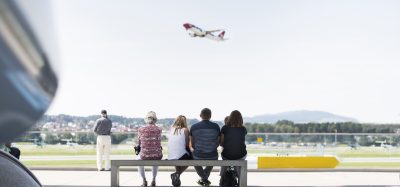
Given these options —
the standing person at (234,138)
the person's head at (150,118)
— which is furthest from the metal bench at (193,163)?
the person's head at (150,118)

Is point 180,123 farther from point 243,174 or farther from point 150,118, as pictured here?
point 243,174

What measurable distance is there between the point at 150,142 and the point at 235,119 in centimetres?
143

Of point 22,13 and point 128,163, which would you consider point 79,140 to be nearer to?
point 128,163

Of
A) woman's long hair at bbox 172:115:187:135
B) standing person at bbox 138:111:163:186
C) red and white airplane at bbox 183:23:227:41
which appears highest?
red and white airplane at bbox 183:23:227:41

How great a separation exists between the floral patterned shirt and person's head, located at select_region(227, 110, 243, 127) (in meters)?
1.21

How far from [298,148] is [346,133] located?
1.70 meters

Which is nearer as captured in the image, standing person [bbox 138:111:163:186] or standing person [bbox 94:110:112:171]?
standing person [bbox 138:111:163:186]

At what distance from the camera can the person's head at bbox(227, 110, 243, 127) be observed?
863 centimetres

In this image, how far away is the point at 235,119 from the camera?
8.68 metres

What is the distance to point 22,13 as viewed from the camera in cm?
77

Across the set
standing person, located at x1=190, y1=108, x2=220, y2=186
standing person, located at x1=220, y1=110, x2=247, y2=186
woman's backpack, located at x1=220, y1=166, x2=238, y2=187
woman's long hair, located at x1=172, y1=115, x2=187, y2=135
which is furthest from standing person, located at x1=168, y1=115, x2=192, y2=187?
woman's backpack, located at x1=220, y1=166, x2=238, y2=187

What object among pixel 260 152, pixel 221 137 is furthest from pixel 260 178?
pixel 221 137

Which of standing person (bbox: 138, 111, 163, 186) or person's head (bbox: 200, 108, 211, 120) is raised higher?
person's head (bbox: 200, 108, 211, 120)

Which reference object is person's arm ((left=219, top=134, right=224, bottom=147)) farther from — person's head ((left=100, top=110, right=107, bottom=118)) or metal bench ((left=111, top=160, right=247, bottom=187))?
person's head ((left=100, top=110, right=107, bottom=118))
